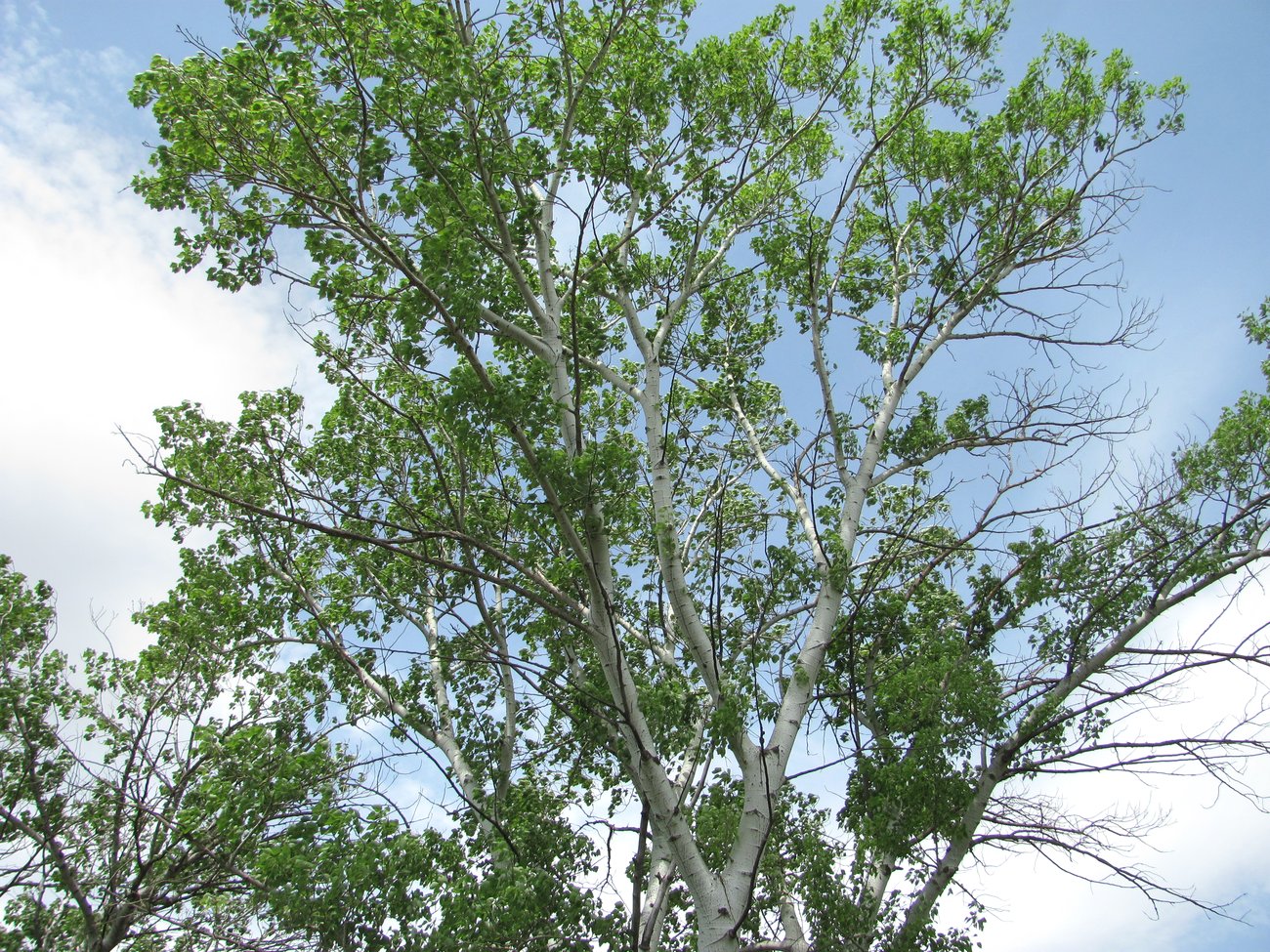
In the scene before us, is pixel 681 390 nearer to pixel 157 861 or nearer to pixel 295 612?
pixel 295 612

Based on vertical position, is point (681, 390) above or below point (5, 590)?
above

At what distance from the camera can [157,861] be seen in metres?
8.88

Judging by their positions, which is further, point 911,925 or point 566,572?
point 566,572

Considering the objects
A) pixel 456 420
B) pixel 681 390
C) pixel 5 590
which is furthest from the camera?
pixel 681 390

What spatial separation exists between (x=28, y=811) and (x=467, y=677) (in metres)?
4.93

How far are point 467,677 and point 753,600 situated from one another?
4203 millimetres

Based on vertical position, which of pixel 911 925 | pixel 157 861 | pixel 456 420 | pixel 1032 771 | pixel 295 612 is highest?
pixel 295 612

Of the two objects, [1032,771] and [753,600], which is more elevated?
[753,600]

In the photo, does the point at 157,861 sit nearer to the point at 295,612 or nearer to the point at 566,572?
the point at 295,612

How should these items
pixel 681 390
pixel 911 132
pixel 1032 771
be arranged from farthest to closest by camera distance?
pixel 681 390 < pixel 911 132 < pixel 1032 771

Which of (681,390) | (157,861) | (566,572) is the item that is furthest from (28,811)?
(681,390)

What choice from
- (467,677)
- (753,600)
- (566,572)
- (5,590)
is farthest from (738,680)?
(5,590)

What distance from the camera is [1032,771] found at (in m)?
8.67

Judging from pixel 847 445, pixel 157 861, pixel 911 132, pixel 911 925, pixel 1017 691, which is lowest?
pixel 911 925
